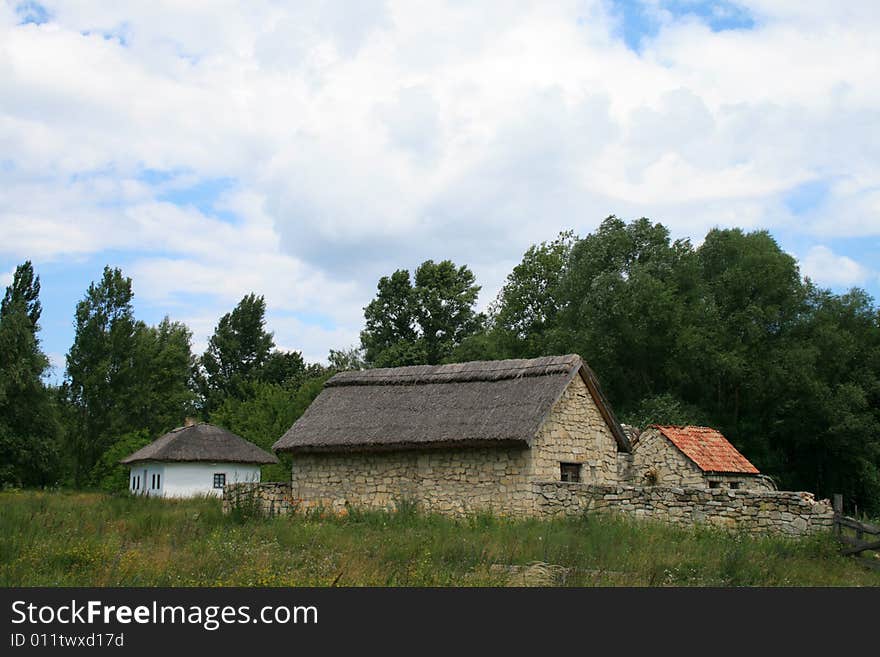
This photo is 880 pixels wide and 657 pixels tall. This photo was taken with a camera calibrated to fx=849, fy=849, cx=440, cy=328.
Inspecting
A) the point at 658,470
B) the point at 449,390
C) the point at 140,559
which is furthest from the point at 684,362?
the point at 140,559

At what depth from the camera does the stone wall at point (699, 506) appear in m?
16.3

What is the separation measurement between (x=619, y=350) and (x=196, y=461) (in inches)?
764

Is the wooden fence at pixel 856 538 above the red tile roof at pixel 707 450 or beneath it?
beneath

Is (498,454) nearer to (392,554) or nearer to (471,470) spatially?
(471,470)

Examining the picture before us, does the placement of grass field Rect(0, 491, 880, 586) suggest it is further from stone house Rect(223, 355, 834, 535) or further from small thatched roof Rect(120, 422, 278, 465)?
small thatched roof Rect(120, 422, 278, 465)

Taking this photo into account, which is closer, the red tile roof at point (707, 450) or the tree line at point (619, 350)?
the red tile roof at point (707, 450)

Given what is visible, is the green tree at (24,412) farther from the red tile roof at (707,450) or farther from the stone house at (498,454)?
the red tile roof at (707,450)

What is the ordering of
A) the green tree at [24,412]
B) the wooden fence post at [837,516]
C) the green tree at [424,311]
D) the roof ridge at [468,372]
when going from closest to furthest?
the wooden fence post at [837,516] → the roof ridge at [468,372] → the green tree at [24,412] → the green tree at [424,311]

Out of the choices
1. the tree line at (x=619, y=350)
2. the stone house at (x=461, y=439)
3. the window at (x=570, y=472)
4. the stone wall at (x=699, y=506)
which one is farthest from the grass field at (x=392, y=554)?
the tree line at (x=619, y=350)

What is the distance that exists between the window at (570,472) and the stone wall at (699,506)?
1.82m

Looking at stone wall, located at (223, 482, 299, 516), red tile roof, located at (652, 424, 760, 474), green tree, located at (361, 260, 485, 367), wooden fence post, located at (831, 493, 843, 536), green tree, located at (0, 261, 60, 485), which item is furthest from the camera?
green tree, located at (361, 260, 485, 367)

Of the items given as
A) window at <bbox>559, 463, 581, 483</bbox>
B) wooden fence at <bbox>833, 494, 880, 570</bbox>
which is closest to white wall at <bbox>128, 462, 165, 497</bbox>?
window at <bbox>559, 463, 581, 483</bbox>

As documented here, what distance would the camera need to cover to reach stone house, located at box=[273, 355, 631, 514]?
1992cm

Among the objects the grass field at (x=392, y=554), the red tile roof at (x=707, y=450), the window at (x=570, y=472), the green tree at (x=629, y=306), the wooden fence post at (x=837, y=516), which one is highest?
the green tree at (x=629, y=306)
